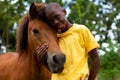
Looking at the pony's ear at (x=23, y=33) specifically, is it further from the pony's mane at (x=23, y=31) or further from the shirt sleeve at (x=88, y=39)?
the shirt sleeve at (x=88, y=39)

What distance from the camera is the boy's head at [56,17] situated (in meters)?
4.05

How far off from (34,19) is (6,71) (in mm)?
985

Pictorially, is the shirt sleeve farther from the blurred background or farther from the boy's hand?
the blurred background

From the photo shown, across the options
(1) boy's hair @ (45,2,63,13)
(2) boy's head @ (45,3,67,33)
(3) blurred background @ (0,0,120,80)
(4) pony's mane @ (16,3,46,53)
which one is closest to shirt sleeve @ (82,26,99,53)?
(2) boy's head @ (45,3,67,33)

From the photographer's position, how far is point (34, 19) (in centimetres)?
457

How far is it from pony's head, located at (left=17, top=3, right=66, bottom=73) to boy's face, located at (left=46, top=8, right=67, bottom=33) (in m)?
0.16

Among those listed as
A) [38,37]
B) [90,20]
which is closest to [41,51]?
[38,37]

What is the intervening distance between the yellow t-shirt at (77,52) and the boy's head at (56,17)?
0.11 m

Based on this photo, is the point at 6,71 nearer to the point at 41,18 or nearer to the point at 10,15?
the point at 41,18

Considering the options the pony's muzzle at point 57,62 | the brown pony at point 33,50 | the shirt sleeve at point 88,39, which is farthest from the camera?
the brown pony at point 33,50

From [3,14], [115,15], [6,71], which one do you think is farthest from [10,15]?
[6,71]

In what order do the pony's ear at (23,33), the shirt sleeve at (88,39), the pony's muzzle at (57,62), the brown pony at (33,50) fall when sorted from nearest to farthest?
1. the pony's muzzle at (57,62)
2. the shirt sleeve at (88,39)
3. the brown pony at (33,50)
4. the pony's ear at (23,33)

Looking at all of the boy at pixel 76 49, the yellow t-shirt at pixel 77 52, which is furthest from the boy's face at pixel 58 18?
the yellow t-shirt at pixel 77 52

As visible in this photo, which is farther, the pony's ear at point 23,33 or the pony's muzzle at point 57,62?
the pony's ear at point 23,33
